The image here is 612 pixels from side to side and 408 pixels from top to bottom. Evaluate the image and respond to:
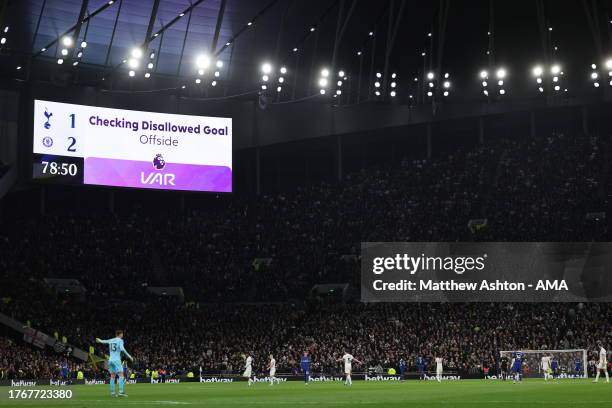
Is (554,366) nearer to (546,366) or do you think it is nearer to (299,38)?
(546,366)

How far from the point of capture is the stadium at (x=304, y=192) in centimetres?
5544

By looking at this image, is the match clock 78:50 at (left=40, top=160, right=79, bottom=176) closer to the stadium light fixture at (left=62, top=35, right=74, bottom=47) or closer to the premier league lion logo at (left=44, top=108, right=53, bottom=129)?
the premier league lion logo at (left=44, top=108, right=53, bottom=129)

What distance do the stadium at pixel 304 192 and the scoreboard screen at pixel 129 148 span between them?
14 centimetres

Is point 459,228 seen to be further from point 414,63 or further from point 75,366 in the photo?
point 75,366

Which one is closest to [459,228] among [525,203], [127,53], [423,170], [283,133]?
[525,203]

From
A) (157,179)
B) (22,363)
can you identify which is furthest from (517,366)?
(22,363)

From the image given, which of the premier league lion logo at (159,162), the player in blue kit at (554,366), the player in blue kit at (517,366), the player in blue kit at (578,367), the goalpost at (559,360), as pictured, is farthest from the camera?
the premier league lion logo at (159,162)

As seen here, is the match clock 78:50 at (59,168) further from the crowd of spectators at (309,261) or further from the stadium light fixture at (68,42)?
the crowd of spectators at (309,261)

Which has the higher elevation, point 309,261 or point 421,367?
point 309,261

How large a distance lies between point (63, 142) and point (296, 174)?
29.6m

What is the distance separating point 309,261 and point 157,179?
1583 centimetres

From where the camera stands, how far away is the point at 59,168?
54375 millimetres

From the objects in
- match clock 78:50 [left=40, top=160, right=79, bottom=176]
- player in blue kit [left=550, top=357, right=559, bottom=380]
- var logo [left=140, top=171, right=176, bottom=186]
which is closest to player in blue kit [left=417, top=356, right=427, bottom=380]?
player in blue kit [left=550, top=357, right=559, bottom=380]

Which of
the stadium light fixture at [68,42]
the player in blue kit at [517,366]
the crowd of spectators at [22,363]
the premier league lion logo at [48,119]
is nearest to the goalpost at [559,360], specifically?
the player in blue kit at [517,366]
